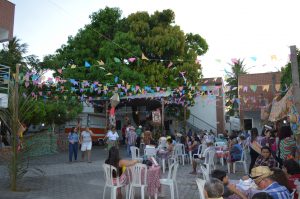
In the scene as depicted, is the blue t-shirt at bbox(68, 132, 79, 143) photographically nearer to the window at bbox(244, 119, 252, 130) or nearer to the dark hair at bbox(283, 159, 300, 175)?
the dark hair at bbox(283, 159, 300, 175)

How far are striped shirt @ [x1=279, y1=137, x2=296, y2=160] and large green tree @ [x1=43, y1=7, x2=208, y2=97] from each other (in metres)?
16.2

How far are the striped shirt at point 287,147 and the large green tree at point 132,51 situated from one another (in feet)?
53.2

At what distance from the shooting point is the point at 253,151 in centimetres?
945

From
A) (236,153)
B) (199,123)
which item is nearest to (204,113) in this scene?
(199,123)

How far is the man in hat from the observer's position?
14.5 ft

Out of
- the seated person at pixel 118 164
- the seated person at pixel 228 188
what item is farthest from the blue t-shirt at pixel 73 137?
the seated person at pixel 228 188

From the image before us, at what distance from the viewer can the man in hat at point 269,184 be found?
4.43 m

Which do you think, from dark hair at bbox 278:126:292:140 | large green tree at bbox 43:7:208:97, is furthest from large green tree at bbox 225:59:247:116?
dark hair at bbox 278:126:292:140

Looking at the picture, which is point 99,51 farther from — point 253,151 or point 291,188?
point 291,188

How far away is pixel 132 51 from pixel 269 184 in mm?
21395

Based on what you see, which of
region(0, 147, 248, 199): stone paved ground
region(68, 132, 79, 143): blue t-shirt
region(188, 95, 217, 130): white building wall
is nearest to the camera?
region(0, 147, 248, 199): stone paved ground

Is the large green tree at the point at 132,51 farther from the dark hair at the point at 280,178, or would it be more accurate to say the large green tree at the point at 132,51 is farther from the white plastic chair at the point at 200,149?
the dark hair at the point at 280,178

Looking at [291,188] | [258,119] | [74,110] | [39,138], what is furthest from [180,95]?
[291,188]

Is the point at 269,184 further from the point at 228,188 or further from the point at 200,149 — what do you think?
the point at 200,149
